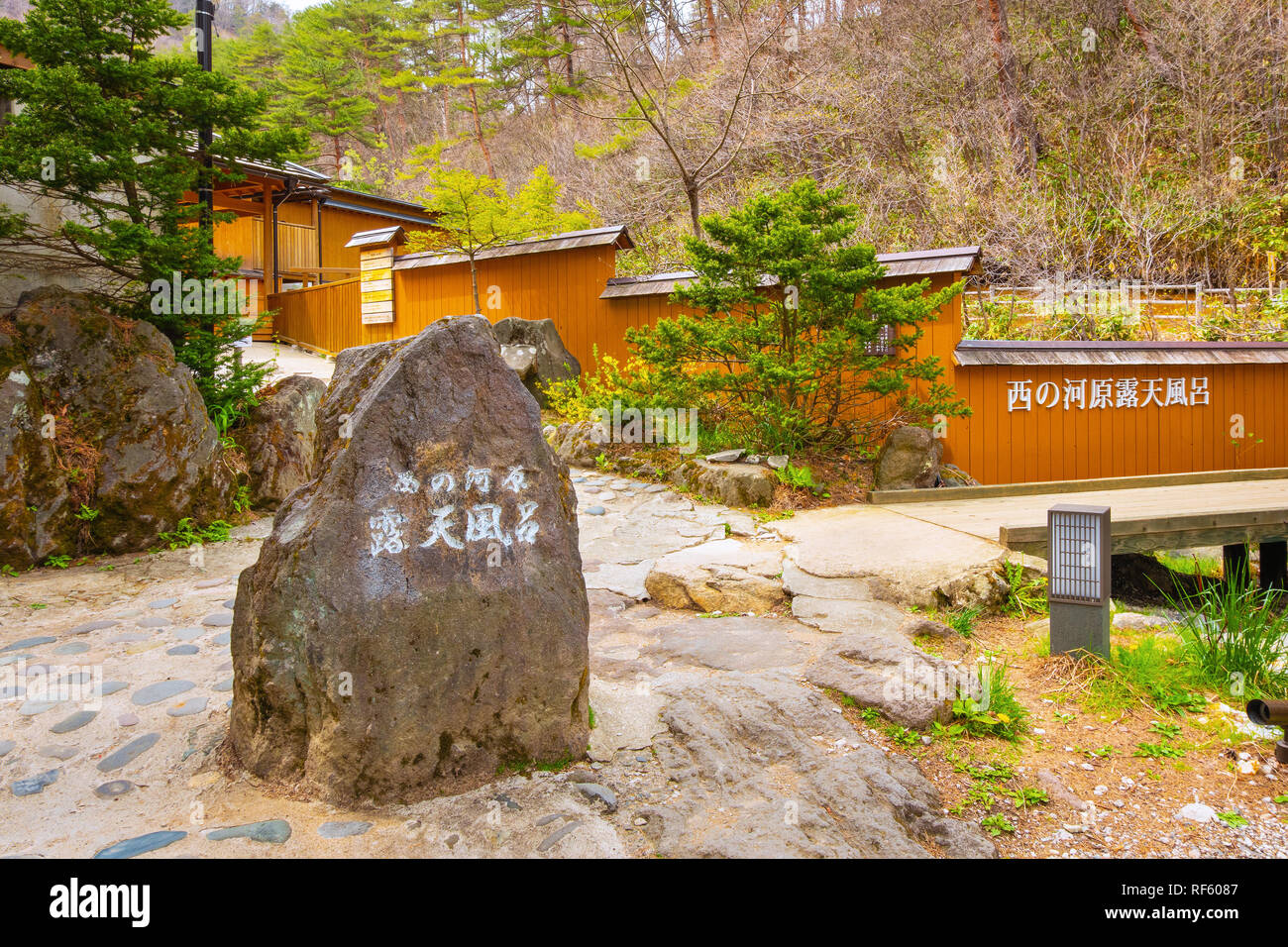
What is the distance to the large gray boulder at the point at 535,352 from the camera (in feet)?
37.4

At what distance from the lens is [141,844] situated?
2.73 metres

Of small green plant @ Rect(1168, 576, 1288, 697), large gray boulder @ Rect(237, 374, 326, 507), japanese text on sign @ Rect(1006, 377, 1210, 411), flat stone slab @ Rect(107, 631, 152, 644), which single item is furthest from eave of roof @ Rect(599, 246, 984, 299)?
flat stone slab @ Rect(107, 631, 152, 644)

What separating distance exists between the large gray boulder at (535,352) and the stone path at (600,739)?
19.2 feet

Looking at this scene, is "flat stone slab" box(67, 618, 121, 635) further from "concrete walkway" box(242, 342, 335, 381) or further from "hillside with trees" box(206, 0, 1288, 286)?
"hillside with trees" box(206, 0, 1288, 286)

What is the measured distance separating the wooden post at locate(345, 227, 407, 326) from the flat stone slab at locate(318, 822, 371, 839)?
12656 mm

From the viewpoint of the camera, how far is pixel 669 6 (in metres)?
21.3

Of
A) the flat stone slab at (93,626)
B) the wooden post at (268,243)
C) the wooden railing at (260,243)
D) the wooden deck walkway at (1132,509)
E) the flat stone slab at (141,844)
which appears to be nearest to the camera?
the flat stone slab at (141,844)

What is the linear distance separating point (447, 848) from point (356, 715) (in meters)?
0.58

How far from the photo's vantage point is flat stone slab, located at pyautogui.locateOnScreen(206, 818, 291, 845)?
9.12 feet

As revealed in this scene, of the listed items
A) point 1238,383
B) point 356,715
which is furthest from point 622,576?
point 1238,383

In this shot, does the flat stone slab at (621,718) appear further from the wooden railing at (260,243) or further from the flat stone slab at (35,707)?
the wooden railing at (260,243)

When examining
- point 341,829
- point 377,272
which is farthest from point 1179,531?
point 377,272

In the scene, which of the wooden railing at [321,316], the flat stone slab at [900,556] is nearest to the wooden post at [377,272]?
the wooden railing at [321,316]
